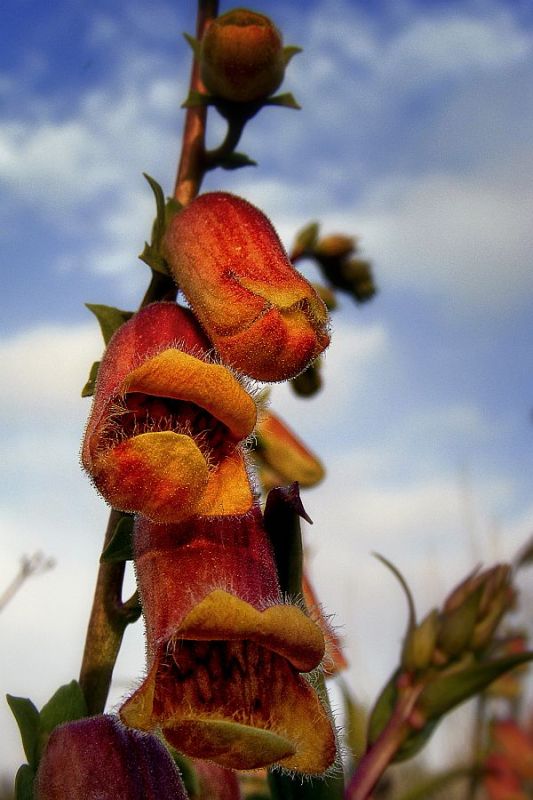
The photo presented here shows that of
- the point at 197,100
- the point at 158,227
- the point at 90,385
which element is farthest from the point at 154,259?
the point at 197,100

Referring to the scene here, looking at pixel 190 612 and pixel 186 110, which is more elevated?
pixel 186 110

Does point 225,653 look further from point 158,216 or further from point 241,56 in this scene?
point 241,56

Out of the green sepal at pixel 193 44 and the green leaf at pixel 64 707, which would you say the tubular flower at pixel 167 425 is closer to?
the green leaf at pixel 64 707

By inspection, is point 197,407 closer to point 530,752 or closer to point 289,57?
point 289,57

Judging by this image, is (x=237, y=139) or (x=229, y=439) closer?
(x=229, y=439)

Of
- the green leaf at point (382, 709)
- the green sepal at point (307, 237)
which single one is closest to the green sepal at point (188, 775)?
the green leaf at point (382, 709)

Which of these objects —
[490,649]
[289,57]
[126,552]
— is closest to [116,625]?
[126,552]

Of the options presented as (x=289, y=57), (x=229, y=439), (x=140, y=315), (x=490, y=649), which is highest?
(x=289, y=57)
